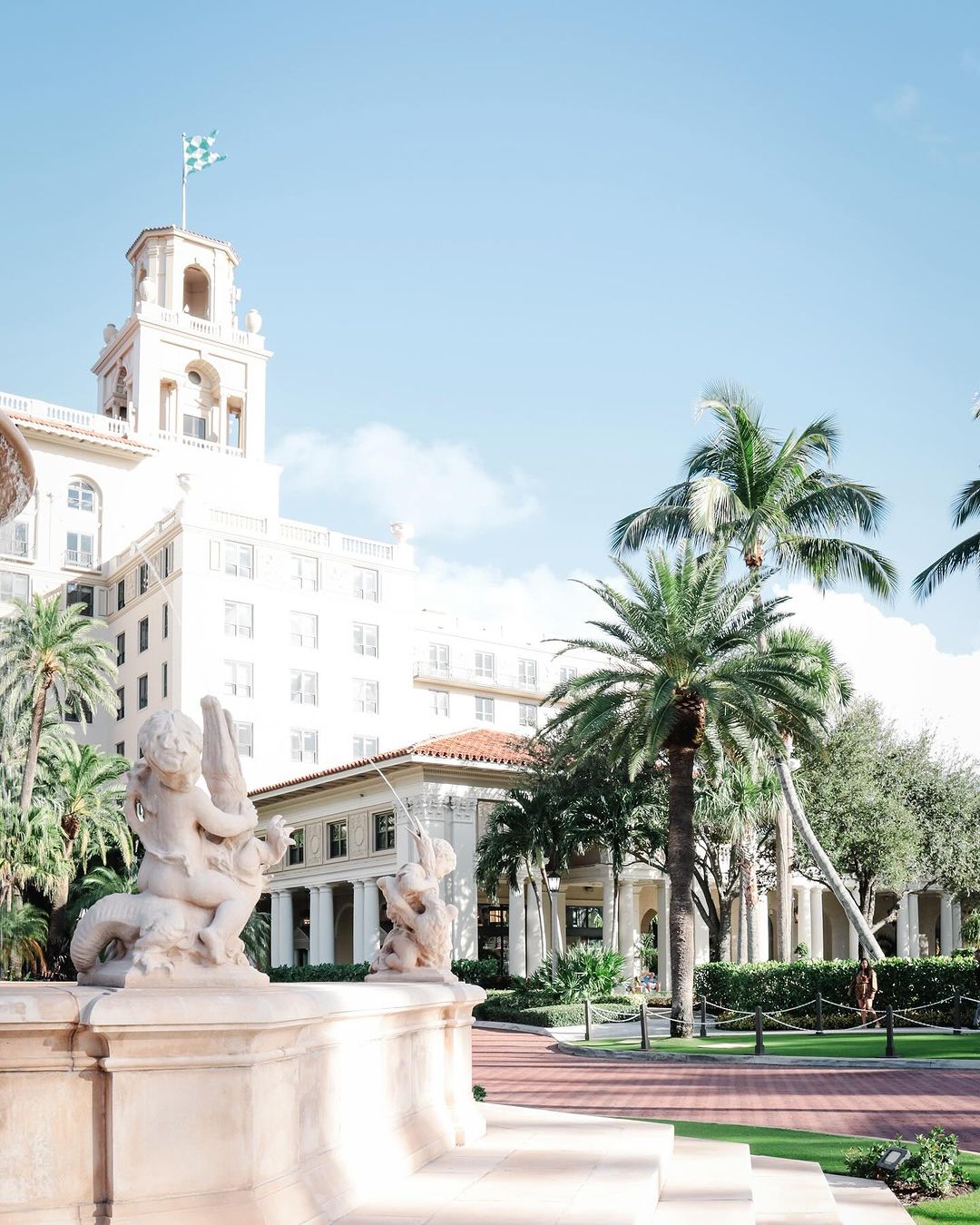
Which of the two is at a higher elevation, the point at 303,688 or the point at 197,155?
the point at 197,155

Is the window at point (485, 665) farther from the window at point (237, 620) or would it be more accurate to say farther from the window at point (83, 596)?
the window at point (83, 596)

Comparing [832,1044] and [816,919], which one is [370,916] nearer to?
[816,919]

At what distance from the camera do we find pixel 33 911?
46.2 metres

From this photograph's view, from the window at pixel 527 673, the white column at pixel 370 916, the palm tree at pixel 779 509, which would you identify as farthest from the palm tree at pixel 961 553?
the window at pixel 527 673

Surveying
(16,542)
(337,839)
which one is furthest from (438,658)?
(16,542)

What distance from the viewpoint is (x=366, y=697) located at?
213ft

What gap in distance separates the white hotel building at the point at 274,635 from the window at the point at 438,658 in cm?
9

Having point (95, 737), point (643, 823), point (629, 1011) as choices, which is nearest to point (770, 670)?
point (629, 1011)

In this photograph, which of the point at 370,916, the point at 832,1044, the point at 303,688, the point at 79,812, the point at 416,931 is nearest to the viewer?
the point at 416,931

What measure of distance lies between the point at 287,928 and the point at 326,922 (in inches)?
106

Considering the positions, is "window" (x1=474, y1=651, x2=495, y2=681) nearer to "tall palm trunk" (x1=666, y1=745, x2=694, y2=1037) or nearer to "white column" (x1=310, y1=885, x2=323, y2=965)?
"white column" (x1=310, y1=885, x2=323, y2=965)

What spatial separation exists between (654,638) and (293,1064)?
76.2ft

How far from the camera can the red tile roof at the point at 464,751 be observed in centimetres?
4775

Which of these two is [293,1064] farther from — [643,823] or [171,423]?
[171,423]
